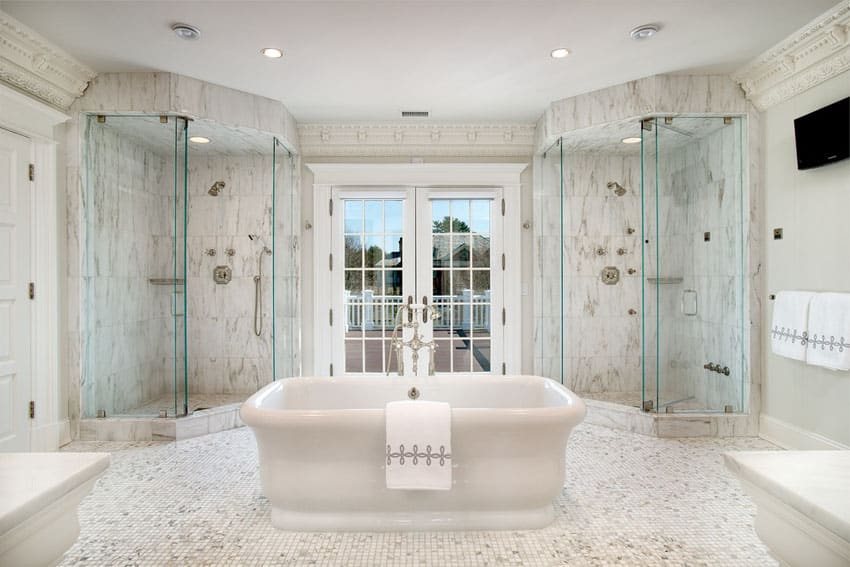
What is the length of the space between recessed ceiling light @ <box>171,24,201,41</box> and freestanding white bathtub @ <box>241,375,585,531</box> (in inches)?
80.8

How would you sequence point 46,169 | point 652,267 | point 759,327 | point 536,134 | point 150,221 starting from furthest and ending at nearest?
point 536,134 < point 150,221 < point 652,267 < point 759,327 < point 46,169

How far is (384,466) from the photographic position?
201 cm

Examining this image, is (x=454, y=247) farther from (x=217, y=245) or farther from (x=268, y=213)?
(x=217, y=245)

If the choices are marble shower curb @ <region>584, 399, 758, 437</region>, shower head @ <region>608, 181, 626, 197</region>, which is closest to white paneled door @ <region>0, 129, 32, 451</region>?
marble shower curb @ <region>584, 399, 758, 437</region>

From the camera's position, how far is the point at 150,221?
363 cm

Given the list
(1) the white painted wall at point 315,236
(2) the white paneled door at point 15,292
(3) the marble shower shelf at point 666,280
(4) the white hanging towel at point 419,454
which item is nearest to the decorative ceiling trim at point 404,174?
(1) the white painted wall at point 315,236

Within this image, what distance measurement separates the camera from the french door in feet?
13.4

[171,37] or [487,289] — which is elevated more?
[171,37]

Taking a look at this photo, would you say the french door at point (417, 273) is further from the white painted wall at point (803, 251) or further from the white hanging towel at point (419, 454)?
the white hanging towel at point (419, 454)

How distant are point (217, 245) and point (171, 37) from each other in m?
1.86

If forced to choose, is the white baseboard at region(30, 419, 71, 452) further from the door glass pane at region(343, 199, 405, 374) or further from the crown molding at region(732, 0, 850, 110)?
the crown molding at region(732, 0, 850, 110)

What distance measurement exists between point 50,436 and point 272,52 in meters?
2.83

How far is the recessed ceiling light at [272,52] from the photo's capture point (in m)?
2.71

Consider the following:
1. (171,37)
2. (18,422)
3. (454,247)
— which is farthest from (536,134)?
(18,422)
